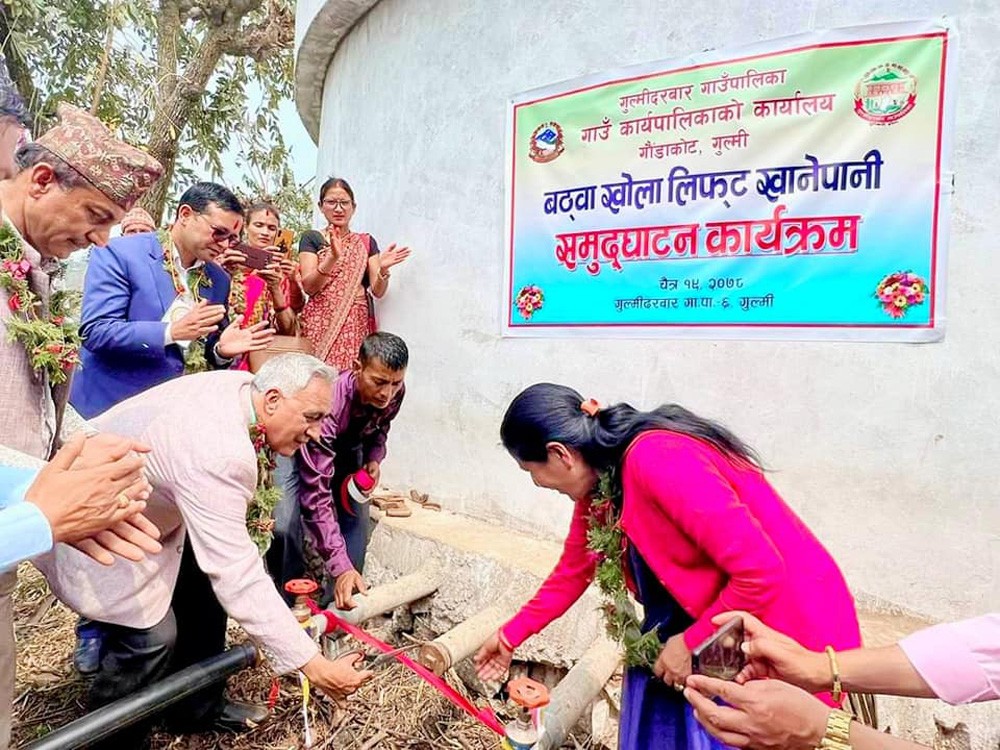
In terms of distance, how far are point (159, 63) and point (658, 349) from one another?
793 cm

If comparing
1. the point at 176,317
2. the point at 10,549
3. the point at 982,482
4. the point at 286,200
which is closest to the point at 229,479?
the point at 10,549

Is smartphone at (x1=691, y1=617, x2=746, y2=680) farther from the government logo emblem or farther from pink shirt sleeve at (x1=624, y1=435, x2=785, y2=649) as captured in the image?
the government logo emblem

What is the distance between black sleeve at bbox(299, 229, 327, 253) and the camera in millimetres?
3969

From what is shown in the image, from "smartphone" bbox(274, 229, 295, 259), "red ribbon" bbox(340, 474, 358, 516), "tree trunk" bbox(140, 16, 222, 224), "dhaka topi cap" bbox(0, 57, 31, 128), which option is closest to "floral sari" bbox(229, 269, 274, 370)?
"smartphone" bbox(274, 229, 295, 259)

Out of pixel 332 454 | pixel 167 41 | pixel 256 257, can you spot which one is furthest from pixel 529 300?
pixel 167 41

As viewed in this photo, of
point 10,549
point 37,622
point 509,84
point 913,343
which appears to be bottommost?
point 37,622

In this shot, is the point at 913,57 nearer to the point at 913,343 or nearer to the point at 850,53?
the point at 850,53

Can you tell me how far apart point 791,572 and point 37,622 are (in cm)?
346

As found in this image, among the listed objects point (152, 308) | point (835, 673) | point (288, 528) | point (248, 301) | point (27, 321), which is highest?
point (248, 301)

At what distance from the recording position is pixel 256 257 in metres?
3.30

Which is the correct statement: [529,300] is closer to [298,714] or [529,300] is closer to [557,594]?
[557,594]

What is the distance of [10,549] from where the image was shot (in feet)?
3.75

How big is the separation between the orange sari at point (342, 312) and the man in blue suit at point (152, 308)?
1.08 m

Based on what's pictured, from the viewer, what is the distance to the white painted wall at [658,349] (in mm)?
2373
